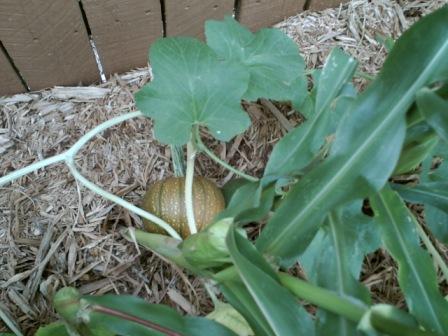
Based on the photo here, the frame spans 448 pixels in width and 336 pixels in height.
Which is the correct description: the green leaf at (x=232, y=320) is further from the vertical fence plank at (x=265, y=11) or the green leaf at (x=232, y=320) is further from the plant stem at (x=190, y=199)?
the vertical fence plank at (x=265, y=11)

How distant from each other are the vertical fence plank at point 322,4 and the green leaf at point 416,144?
625 millimetres

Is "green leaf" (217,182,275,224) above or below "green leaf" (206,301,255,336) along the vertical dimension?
above

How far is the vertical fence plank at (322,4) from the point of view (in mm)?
1317

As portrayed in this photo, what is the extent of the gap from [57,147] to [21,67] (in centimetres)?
20

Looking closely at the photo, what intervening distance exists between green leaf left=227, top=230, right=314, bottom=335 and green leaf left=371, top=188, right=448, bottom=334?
160 millimetres

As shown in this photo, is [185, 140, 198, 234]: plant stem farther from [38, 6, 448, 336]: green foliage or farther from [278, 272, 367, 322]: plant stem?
[278, 272, 367, 322]: plant stem

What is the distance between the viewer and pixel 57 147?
1.17 m

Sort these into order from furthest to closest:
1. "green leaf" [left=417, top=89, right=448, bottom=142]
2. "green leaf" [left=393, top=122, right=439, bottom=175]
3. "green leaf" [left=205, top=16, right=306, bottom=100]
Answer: "green leaf" [left=205, top=16, right=306, bottom=100], "green leaf" [left=393, top=122, right=439, bottom=175], "green leaf" [left=417, top=89, right=448, bottom=142]

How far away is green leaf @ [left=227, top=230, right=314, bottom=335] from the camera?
64 centimetres

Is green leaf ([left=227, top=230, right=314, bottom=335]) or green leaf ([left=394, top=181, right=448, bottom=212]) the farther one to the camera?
green leaf ([left=394, top=181, right=448, bottom=212])

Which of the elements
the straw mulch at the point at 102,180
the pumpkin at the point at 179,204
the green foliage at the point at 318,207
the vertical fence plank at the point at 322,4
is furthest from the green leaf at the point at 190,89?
the vertical fence plank at the point at 322,4

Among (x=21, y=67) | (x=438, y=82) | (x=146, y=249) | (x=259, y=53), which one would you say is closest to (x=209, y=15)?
(x=259, y=53)

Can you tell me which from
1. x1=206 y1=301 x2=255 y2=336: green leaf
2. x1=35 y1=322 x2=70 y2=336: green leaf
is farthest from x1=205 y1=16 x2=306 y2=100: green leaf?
x1=35 y1=322 x2=70 y2=336: green leaf

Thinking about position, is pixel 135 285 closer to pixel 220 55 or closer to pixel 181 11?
pixel 220 55
